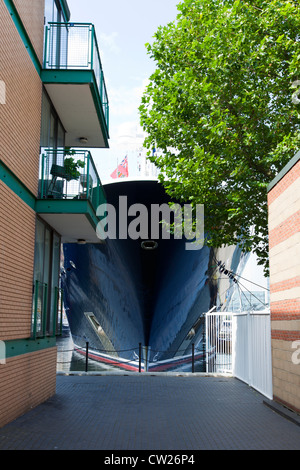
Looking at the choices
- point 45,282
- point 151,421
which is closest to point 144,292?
point 45,282

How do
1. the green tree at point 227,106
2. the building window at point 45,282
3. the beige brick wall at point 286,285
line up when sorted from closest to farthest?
the beige brick wall at point 286,285, the building window at point 45,282, the green tree at point 227,106

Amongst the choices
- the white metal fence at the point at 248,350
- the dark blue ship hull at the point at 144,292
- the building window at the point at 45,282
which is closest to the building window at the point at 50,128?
the building window at the point at 45,282

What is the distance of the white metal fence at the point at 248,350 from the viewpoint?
10.2 m

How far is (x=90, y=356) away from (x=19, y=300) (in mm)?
16700

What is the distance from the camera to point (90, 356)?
24.5 meters

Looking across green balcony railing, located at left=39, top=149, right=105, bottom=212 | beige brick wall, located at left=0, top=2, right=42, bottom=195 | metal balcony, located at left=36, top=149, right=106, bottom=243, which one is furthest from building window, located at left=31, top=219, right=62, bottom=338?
beige brick wall, located at left=0, top=2, right=42, bottom=195

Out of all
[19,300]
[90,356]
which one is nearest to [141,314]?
[90,356]

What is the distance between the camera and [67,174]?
1073 cm

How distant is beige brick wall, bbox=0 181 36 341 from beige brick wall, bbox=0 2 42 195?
0.55 m

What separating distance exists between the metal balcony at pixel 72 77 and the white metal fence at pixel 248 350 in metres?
5.91

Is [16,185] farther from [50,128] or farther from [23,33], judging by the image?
[50,128]

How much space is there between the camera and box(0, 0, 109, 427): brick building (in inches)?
305

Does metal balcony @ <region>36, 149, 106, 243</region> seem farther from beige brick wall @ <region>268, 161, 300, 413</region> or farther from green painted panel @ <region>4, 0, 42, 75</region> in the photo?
beige brick wall @ <region>268, 161, 300, 413</region>

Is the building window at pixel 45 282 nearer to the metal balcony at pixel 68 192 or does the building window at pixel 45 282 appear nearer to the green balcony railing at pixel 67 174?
the metal balcony at pixel 68 192
